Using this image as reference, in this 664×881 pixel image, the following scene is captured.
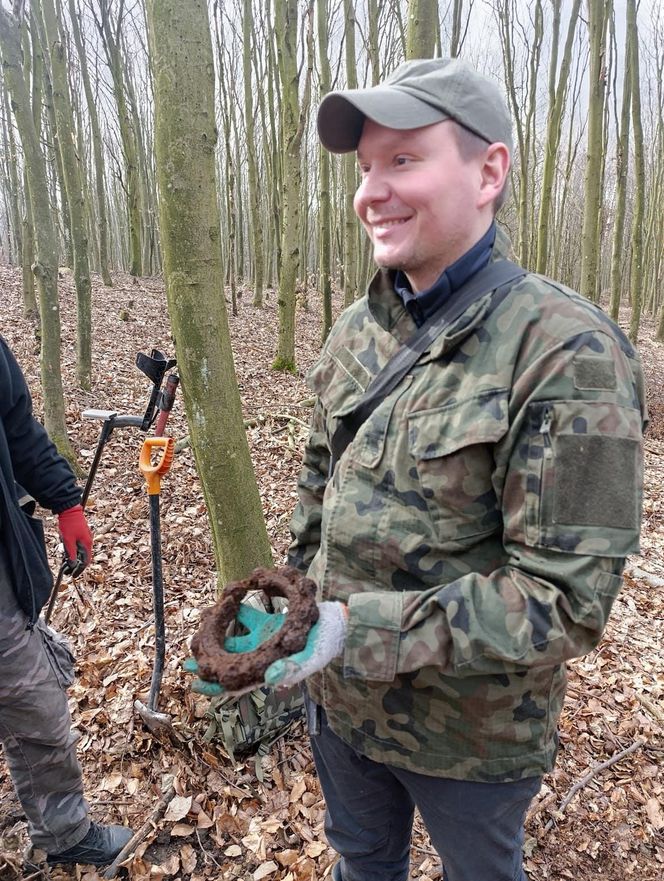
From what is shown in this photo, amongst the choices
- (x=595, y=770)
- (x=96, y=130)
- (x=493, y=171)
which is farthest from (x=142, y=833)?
(x=96, y=130)

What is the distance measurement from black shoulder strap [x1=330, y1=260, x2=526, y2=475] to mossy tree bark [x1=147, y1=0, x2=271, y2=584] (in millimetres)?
1242

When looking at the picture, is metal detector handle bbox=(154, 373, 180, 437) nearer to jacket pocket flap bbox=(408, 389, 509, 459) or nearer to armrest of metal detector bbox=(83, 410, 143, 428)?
armrest of metal detector bbox=(83, 410, 143, 428)

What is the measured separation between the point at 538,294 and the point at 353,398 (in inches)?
Answer: 20.6

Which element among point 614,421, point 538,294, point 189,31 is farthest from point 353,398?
point 189,31

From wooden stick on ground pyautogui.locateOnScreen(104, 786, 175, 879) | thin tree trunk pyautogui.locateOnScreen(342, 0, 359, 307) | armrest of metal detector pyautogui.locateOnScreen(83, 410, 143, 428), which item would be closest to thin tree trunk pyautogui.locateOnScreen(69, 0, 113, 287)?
thin tree trunk pyautogui.locateOnScreen(342, 0, 359, 307)

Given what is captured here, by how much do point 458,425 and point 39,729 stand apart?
2.02m

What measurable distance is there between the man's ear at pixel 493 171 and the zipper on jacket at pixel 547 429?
0.53 meters

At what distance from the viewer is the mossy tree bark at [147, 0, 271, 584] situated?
7.39 ft

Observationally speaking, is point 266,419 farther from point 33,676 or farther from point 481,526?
point 481,526

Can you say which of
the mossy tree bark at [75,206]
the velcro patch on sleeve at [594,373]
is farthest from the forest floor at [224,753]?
the mossy tree bark at [75,206]

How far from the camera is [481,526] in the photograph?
4.05 feet

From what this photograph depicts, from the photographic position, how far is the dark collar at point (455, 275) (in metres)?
1.32

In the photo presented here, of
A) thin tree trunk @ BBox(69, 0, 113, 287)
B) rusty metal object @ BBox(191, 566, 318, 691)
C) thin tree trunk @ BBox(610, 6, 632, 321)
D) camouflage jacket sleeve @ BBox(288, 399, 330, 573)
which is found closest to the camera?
rusty metal object @ BBox(191, 566, 318, 691)

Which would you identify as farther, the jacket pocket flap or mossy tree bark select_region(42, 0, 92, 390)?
mossy tree bark select_region(42, 0, 92, 390)
